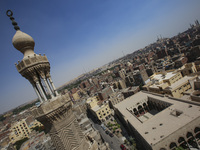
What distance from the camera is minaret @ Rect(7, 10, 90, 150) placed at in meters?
7.80

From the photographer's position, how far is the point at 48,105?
7.68m

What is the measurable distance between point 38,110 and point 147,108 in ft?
131

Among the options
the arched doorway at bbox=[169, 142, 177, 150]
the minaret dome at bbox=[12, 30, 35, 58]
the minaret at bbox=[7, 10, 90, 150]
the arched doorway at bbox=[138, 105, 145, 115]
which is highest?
the minaret dome at bbox=[12, 30, 35, 58]

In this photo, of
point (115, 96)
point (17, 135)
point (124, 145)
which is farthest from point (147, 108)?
point (17, 135)

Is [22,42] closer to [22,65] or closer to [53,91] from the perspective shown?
[22,65]

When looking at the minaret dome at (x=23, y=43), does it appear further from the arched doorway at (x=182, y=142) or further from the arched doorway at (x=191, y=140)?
the arched doorway at (x=191, y=140)

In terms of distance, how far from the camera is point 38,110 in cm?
790

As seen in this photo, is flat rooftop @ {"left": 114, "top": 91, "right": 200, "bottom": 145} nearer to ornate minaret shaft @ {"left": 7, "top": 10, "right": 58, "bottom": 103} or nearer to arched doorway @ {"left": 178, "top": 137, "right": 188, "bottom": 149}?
arched doorway @ {"left": 178, "top": 137, "right": 188, "bottom": 149}

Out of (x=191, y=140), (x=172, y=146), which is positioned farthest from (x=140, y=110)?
(x=172, y=146)

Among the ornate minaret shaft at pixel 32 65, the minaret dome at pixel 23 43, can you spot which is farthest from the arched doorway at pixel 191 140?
the minaret dome at pixel 23 43

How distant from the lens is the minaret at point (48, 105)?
780cm

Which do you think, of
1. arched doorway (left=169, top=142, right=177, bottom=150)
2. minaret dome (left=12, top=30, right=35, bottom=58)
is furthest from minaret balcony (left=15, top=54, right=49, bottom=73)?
arched doorway (left=169, top=142, right=177, bottom=150)

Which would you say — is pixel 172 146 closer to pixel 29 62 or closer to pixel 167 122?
pixel 167 122

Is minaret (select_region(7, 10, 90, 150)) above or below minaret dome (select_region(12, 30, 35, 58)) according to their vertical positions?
below
